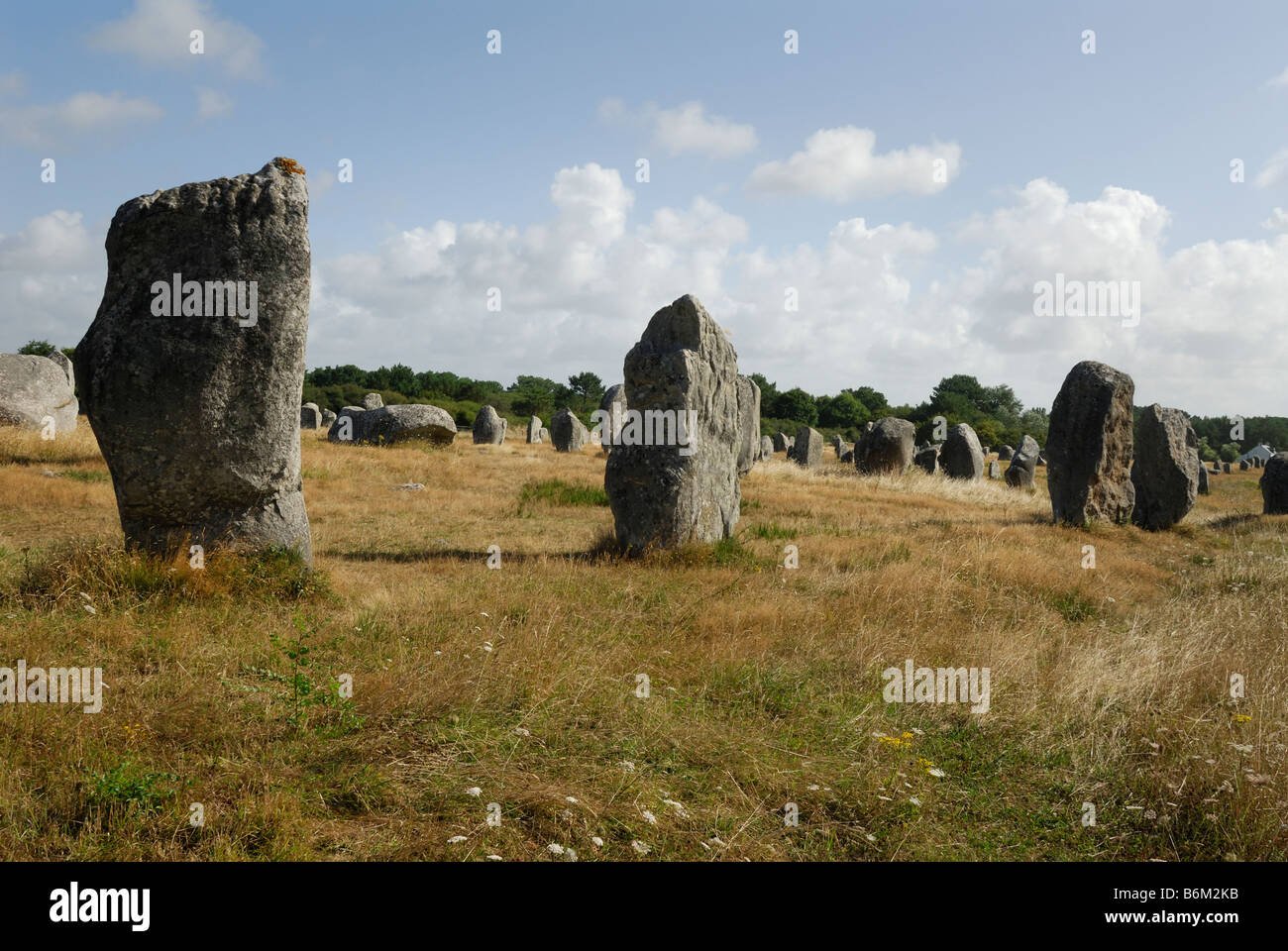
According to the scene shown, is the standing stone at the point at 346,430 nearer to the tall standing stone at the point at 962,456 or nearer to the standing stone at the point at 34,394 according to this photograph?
the standing stone at the point at 34,394

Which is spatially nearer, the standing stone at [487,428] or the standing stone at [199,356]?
the standing stone at [199,356]

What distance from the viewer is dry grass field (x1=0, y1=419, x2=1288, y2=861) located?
3.52 m

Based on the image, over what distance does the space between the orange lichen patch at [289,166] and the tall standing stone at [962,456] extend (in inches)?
947

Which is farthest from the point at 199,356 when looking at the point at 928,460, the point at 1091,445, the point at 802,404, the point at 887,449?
the point at 802,404

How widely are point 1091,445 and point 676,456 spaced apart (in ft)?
30.4

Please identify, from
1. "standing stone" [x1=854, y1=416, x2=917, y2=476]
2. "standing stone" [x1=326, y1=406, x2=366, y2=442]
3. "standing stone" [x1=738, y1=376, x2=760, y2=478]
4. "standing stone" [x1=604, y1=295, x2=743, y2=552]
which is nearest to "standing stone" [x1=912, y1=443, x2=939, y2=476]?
"standing stone" [x1=854, y1=416, x2=917, y2=476]

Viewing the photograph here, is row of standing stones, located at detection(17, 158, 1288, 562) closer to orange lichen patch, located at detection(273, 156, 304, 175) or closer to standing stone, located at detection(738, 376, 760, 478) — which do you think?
orange lichen patch, located at detection(273, 156, 304, 175)

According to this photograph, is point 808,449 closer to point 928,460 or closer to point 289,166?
point 928,460

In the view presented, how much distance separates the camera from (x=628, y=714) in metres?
4.73

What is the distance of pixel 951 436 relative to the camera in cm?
2853

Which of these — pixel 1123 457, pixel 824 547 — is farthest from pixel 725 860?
pixel 1123 457

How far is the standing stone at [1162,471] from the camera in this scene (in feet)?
51.0

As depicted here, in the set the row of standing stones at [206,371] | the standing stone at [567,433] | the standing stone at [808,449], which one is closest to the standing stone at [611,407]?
the standing stone at [567,433]
